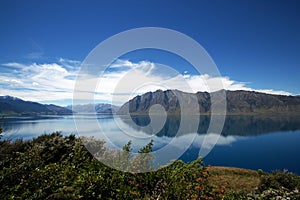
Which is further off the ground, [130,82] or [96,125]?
[130,82]

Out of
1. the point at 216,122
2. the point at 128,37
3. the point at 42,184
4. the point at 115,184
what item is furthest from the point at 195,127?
the point at 42,184

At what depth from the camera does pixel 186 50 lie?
5.17 metres

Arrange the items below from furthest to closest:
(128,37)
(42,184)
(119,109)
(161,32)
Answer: (119,109), (161,32), (128,37), (42,184)

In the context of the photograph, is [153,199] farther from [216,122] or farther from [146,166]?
[216,122]

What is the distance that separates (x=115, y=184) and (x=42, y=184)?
1.63 metres

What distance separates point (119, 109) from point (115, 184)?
199 cm

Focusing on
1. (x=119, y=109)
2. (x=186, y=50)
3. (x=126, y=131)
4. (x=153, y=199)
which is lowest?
(x=153, y=199)

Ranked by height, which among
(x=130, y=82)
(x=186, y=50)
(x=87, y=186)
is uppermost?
(x=186, y=50)

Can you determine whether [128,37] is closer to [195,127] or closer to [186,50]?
[186,50]

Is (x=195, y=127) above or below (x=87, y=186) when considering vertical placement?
above

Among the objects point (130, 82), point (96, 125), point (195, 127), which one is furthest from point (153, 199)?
point (130, 82)

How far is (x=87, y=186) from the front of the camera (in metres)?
4.64

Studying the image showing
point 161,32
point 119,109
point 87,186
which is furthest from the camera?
point 119,109

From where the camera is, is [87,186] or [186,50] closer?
[87,186]
